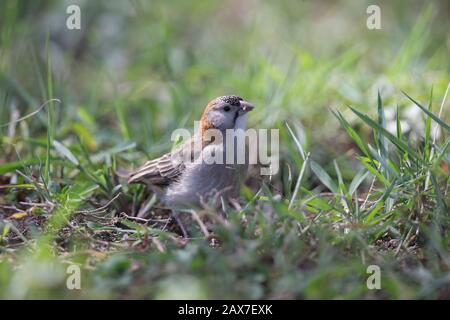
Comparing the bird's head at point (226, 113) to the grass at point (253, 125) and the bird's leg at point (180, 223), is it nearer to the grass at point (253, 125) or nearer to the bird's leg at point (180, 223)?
the grass at point (253, 125)

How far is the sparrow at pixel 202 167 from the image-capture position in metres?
4.18

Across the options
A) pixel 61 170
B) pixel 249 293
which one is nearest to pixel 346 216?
pixel 249 293

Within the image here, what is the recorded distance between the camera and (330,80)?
19.4ft

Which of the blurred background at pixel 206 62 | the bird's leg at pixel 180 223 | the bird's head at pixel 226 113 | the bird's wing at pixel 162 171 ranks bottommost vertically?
the bird's leg at pixel 180 223

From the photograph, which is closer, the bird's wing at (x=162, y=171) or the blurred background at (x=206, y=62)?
the bird's wing at (x=162, y=171)

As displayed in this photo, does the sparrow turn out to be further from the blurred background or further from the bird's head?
the blurred background

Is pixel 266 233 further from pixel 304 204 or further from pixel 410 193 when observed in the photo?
pixel 410 193

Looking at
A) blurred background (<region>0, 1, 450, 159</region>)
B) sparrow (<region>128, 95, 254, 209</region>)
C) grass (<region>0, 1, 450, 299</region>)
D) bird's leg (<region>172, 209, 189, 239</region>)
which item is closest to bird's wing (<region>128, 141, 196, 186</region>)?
sparrow (<region>128, 95, 254, 209</region>)

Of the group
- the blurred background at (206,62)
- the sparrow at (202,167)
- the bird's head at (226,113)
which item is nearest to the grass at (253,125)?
the blurred background at (206,62)

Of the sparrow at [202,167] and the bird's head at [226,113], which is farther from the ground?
the bird's head at [226,113]

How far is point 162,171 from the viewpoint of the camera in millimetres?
4422

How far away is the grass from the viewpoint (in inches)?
122

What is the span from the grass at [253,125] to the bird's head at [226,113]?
391mm

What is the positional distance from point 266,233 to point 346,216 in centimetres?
52
